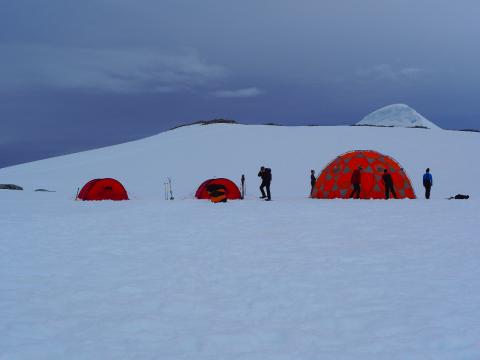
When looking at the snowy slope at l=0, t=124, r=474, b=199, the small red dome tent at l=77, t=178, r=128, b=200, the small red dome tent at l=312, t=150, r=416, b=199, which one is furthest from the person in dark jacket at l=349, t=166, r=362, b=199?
the small red dome tent at l=77, t=178, r=128, b=200

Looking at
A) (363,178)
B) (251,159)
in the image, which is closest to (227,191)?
(363,178)

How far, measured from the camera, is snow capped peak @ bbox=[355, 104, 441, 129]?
137875mm

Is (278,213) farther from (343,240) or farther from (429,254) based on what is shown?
(429,254)

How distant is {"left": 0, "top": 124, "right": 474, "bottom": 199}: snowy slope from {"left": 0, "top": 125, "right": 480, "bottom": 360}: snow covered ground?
16.1m

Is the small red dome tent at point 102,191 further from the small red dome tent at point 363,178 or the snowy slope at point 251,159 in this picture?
the small red dome tent at point 363,178

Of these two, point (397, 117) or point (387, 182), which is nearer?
point (387, 182)

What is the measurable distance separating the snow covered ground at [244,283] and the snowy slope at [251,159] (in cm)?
1605

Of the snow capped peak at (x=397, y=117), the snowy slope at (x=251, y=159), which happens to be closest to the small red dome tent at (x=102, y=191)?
the snowy slope at (x=251, y=159)

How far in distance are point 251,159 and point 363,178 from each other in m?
19.3

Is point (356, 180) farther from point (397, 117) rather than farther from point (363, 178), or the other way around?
point (397, 117)

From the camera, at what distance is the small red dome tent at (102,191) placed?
23.2 m

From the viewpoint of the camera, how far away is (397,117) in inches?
5674

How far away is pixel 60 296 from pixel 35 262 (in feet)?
7.70

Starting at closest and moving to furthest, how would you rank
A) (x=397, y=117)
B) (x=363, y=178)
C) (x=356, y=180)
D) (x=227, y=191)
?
1. (x=356, y=180)
2. (x=363, y=178)
3. (x=227, y=191)
4. (x=397, y=117)
